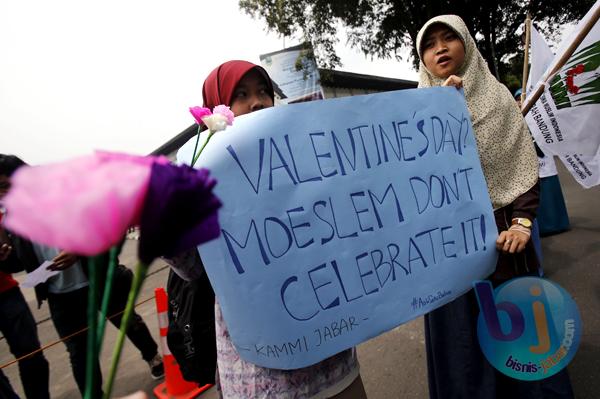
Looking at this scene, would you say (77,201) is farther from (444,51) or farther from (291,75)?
(291,75)

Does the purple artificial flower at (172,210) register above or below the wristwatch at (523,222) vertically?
above

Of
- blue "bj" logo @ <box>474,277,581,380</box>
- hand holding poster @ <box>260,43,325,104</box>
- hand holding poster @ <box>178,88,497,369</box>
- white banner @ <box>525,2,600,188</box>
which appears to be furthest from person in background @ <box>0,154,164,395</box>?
hand holding poster @ <box>260,43,325,104</box>

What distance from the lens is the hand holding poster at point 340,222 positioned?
2.87 feet

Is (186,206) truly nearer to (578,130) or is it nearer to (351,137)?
(351,137)

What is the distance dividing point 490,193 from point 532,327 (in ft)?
1.60

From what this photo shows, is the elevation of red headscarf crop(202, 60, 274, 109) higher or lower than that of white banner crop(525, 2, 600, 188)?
higher

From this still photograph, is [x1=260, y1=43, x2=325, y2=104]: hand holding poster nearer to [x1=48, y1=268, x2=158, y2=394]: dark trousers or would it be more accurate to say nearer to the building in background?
the building in background

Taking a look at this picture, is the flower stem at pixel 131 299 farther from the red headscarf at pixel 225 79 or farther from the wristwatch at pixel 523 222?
the wristwatch at pixel 523 222

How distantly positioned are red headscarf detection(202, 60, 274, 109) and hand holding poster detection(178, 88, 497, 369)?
0.29 m

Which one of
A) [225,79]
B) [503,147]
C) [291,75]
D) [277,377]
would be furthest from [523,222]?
[291,75]

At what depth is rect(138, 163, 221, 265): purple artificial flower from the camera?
0.87 ft

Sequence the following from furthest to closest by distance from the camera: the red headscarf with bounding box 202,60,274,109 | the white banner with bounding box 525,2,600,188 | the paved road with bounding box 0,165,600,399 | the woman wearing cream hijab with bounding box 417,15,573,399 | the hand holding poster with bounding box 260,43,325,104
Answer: the hand holding poster with bounding box 260,43,325,104 < the paved road with bounding box 0,165,600,399 < the white banner with bounding box 525,2,600,188 < the woman wearing cream hijab with bounding box 417,15,573,399 < the red headscarf with bounding box 202,60,274,109

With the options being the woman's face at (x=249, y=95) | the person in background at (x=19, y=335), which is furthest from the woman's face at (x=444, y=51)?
the person in background at (x=19, y=335)

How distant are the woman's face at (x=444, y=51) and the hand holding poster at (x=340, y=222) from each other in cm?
29
